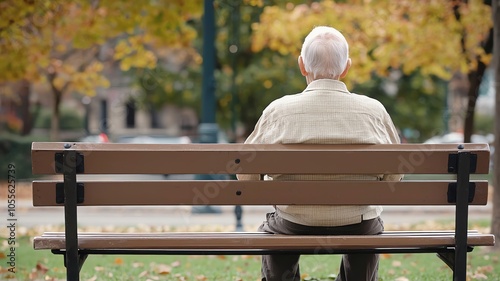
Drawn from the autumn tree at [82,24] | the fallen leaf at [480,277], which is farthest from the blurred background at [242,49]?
the fallen leaf at [480,277]

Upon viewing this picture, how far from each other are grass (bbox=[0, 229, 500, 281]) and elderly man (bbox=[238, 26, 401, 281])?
1426 millimetres

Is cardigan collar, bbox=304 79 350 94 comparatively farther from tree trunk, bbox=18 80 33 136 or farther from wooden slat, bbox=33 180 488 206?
tree trunk, bbox=18 80 33 136

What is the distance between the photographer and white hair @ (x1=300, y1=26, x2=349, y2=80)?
4.00 m

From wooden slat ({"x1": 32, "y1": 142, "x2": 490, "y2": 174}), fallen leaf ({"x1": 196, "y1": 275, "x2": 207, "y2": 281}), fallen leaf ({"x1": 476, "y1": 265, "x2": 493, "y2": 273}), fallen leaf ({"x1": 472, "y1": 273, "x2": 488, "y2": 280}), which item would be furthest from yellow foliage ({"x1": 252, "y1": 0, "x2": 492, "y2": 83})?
wooden slat ({"x1": 32, "y1": 142, "x2": 490, "y2": 174})

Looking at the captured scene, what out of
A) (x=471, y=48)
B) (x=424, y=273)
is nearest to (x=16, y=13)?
(x=424, y=273)

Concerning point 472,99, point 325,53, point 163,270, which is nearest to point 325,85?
point 325,53

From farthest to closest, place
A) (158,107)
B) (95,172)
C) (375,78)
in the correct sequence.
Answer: (158,107), (375,78), (95,172)

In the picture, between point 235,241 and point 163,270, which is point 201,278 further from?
point 235,241

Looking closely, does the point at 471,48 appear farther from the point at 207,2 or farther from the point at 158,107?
the point at 158,107

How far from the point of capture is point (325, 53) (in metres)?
4.03

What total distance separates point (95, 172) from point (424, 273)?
11.3 ft

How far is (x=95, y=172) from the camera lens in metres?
3.75

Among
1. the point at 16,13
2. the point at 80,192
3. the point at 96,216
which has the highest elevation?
the point at 16,13

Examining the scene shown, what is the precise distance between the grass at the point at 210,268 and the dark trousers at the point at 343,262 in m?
1.35
